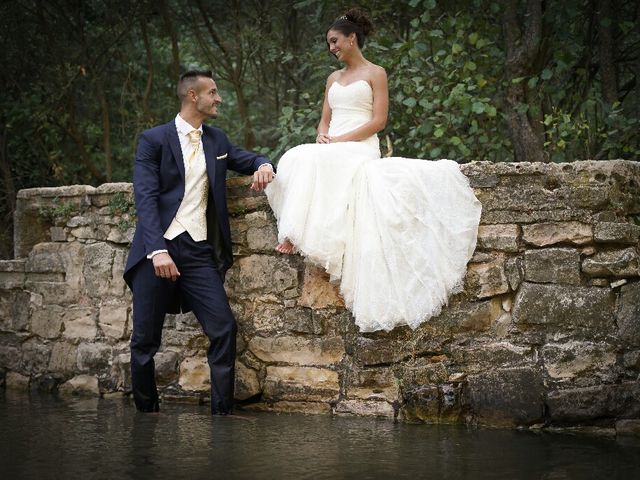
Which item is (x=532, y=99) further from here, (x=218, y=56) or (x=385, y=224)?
(x=218, y=56)

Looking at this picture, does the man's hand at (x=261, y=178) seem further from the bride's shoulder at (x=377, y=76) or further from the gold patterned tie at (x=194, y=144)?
the bride's shoulder at (x=377, y=76)

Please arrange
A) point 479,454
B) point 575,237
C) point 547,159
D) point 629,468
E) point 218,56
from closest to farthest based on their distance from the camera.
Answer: point 629,468, point 479,454, point 575,237, point 547,159, point 218,56

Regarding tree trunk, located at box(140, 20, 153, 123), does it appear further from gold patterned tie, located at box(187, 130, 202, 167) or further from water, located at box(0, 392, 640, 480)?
water, located at box(0, 392, 640, 480)

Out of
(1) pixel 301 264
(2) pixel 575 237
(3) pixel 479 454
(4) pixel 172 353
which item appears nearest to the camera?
(3) pixel 479 454

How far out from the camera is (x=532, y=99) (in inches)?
279

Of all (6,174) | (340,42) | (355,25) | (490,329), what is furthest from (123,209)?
(6,174)

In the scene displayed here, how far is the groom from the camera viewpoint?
500 cm

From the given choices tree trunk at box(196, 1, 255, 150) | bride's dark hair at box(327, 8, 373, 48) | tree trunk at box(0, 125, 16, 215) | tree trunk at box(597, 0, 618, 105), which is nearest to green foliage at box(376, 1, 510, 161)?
tree trunk at box(597, 0, 618, 105)

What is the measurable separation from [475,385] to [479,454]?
0.77 m

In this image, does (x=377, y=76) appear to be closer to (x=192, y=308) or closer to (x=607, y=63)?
(x=192, y=308)

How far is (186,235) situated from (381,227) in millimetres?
1082

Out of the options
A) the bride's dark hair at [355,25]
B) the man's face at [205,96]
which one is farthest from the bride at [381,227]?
the bride's dark hair at [355,25]

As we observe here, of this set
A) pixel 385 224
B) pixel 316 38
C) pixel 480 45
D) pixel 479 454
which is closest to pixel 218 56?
pixel 316 38

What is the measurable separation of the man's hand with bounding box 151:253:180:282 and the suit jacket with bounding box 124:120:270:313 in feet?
0.19
